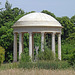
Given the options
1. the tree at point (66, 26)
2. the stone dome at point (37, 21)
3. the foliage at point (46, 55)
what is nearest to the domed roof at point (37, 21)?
the stone dome at point (37, 21)

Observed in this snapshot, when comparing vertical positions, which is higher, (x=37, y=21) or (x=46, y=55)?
(x=37, y=21)

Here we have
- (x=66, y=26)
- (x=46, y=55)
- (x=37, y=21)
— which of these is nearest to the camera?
(x=46, y=55)

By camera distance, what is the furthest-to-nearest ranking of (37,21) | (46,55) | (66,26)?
(66,26)
(37,21)
(46,55)

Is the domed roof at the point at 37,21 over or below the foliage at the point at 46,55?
over

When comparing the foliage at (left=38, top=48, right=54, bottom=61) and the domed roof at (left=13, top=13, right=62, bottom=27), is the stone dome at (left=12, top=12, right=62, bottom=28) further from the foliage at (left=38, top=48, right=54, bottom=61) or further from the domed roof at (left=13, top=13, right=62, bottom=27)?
the foliage at (left=38, top=48, right=54, bottom=61)

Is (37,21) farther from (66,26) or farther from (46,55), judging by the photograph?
(66,26)

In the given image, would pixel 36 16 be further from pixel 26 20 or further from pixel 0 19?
pixel 0 19

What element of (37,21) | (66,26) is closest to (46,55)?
(37,21)

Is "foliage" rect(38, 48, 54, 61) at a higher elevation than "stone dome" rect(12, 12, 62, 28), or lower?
lower

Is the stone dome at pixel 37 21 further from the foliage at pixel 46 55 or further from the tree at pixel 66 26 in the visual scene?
the tree at pixel 66 26

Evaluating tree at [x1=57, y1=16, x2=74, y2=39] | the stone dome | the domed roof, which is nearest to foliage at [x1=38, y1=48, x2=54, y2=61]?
the stone dome

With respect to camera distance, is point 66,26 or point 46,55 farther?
point 66,26

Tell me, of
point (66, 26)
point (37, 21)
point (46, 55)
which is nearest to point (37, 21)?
point (37, 21)

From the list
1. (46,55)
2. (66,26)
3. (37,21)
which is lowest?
(66,26)
